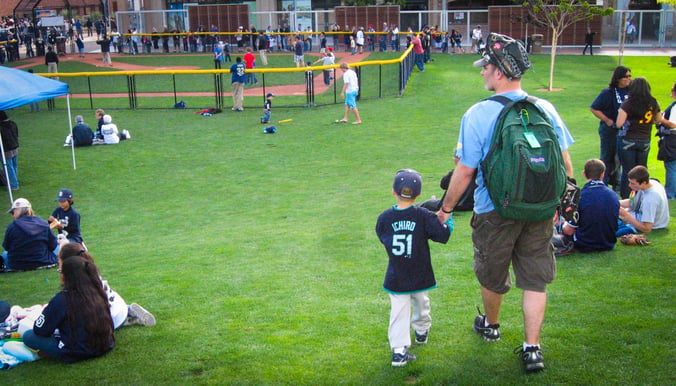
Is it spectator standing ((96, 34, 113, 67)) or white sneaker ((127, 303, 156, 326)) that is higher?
spectator standing ((96, 34, 113, 67))

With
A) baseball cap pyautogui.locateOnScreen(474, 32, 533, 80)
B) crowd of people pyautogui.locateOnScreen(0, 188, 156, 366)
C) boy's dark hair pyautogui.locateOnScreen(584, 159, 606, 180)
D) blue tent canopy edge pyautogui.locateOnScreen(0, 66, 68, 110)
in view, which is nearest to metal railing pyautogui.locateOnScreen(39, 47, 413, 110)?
blue tent canopy edge pyautogui.locateOnScreen(0, 66, 68, 110)

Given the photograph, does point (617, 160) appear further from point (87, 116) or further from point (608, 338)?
point (87, 116)

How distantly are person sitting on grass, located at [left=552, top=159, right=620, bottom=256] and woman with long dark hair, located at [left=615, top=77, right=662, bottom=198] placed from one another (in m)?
1.91

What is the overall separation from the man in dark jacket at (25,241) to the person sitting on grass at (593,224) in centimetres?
686

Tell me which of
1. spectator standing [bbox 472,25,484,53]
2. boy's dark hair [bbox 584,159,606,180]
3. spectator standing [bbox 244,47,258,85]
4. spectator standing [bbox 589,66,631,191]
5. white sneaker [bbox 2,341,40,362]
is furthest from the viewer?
spectator standing [bbox 472,25,484,53]

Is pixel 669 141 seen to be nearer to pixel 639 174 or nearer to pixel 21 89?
pixel 639 174

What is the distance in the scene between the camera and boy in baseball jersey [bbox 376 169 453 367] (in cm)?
475

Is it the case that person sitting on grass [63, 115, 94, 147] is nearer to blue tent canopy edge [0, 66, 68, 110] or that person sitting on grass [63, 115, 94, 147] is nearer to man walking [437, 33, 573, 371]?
blue tent canopy edge [0, 66, 68, 110]

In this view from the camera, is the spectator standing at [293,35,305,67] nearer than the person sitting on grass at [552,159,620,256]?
No

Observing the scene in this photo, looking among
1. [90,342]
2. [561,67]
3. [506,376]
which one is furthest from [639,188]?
[561,67]

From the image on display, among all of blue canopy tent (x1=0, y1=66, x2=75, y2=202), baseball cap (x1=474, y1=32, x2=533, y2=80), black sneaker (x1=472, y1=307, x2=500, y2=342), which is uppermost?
baseball cap (x1=474, y1=32, x2=533, y2=80)

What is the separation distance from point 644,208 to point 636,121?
5.08 feet

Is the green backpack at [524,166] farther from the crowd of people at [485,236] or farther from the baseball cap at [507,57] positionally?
the baseball cap at [507,57]

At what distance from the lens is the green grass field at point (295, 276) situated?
493cm
